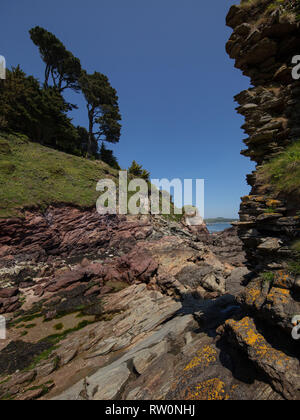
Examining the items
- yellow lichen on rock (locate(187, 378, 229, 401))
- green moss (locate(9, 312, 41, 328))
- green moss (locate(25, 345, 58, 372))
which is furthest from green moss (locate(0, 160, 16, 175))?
yellow lichen on rock (locate(187, 378, 229, 401))

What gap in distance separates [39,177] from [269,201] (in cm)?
2639

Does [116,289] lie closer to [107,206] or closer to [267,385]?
[267,385]

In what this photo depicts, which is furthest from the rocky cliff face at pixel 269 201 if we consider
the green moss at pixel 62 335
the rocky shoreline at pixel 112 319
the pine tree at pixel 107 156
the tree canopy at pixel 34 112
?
the pine tree at pixel 107 156

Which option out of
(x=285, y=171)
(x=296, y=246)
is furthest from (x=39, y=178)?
(x=296, y=246)

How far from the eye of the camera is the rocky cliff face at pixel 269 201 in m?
3.86

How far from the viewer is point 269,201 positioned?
212 inches

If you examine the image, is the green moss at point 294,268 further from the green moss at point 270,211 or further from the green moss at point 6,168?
the green moss at point 6,168

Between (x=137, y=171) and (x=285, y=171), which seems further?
(x=137, y=171)

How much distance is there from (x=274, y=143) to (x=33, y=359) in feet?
47.9

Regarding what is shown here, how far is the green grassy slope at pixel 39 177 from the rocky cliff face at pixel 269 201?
2110cm

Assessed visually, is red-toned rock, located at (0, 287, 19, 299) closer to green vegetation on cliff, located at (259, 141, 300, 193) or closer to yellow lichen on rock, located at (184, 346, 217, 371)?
yellow lichen on rock, located at (184, 346, 217, 371)

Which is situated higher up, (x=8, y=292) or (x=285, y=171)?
(x=285, y=171)

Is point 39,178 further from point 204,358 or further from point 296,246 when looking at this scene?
point 296,246

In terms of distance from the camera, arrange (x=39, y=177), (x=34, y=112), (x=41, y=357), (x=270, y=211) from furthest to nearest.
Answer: (x=34, y=112), (x=39, y=177), (x=41, y=357), (x=270, y=211)
